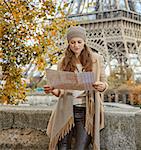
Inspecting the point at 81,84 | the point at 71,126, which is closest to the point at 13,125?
the point at 71,126

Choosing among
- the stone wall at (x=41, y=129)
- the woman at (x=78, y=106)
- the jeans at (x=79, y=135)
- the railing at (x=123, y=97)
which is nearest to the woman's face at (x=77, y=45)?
the woman at (x=78, y=106)

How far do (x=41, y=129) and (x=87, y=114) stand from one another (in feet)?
4.00

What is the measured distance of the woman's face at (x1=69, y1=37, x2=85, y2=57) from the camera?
321 centimetres

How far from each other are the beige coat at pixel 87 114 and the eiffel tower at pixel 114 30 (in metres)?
24.2

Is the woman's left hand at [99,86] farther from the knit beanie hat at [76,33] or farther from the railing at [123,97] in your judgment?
the railing at [123,97]

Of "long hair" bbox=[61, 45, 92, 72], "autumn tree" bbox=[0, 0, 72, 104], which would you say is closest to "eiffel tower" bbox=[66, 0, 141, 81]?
"autumn tree" bbox=[0, 0, 72, 104]

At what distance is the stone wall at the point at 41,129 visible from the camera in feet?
12.3

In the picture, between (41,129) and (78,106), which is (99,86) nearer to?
(78,106)

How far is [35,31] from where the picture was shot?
5.62 m

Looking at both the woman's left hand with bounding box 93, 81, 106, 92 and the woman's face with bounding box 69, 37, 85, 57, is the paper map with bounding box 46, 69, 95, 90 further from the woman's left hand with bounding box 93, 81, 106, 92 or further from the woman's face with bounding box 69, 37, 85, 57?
the woman's face with bounding box 69, 37, 85, 57

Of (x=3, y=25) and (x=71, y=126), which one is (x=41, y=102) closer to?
(x=3, y=25)

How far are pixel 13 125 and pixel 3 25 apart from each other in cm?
177

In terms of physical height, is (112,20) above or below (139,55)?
above

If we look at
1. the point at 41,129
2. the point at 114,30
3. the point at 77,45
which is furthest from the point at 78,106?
the point at 114,30
